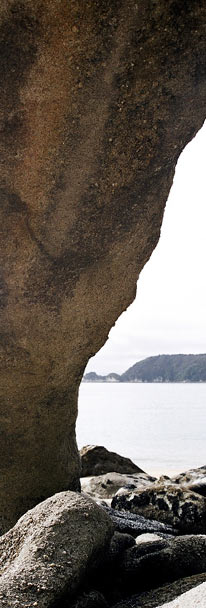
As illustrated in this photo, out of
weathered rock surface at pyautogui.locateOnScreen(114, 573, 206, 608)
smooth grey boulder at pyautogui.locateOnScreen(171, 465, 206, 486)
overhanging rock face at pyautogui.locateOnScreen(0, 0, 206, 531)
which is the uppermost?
overhanging rock face at pyautogui.locateOnScreen(0, 0, 206, 531)

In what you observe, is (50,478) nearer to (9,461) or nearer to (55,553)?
(9,461)

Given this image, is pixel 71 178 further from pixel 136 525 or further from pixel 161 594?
pixel 136 525

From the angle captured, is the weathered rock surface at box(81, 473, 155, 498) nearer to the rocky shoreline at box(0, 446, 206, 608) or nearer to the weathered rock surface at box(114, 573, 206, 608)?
the rocky shoreline at box(0, 446, 206, 608)

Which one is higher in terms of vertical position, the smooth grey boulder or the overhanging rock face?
the overhanging rock face

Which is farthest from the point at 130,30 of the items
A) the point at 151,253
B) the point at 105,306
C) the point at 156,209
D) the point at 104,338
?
the point at 104,338

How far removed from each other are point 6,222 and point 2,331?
0.70 meters

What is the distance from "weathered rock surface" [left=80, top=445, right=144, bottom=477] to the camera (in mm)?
9445

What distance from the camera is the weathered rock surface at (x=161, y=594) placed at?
3.30 metres

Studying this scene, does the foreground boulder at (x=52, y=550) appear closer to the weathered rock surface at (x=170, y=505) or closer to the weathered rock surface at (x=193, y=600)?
the weathered rock surface at (x=193, y=600)

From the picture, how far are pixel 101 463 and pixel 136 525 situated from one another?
16.3 ft

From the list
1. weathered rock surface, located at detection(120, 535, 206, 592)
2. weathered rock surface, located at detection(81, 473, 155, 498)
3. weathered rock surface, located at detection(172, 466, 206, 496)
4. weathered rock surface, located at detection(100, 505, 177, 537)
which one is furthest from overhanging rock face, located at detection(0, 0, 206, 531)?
weathered rock surface, located at detection(81, 473, 155, 498)

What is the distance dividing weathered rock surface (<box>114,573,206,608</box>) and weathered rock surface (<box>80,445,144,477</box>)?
589 cm

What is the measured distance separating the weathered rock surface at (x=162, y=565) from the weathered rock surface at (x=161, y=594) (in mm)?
112

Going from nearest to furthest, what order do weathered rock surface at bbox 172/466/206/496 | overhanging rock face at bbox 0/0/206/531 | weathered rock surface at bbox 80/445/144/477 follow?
overhanging rock face at bbox 0/0/206/531
weathered rock surface at bbox 172/466/206/496
weathered rock surface at bbox 80/445/144/477
